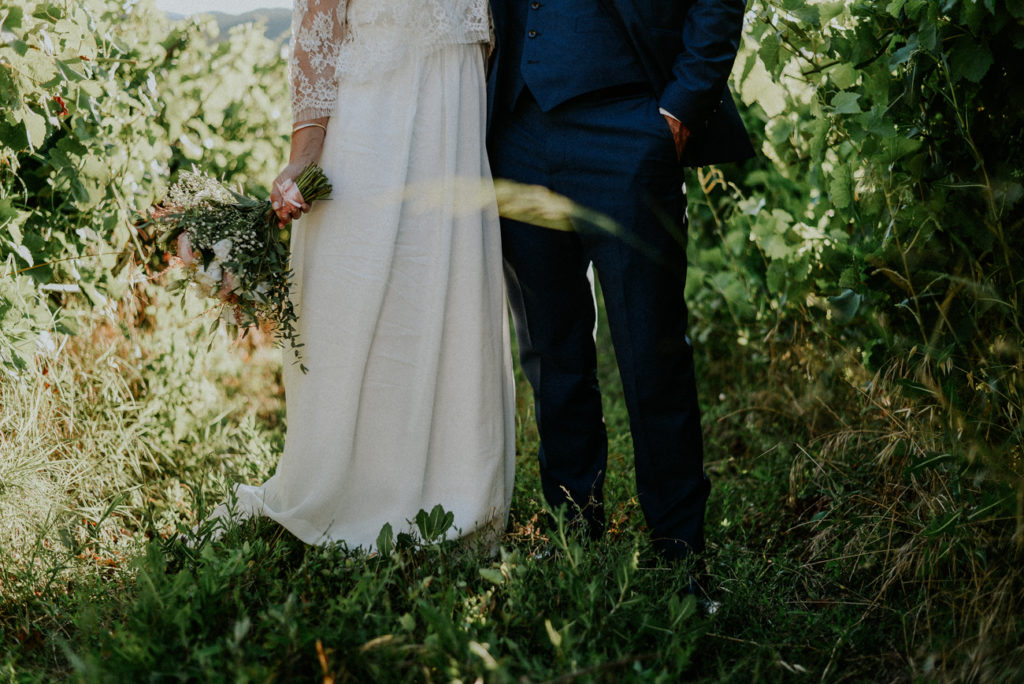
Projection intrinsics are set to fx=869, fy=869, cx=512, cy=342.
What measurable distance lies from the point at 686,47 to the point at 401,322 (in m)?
1.08

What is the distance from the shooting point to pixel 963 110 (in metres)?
2.41

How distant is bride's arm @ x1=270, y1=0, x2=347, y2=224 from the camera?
7.80 ft

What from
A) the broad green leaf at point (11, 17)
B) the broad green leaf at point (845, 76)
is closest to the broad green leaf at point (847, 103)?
the broad green leaf at point (845, 76)

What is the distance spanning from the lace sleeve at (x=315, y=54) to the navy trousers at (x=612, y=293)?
1.60 feet

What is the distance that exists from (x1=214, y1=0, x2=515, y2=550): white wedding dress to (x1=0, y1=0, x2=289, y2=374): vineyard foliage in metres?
0.76

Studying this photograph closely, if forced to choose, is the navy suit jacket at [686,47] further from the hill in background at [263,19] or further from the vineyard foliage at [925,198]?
the hill in background at [263,19]

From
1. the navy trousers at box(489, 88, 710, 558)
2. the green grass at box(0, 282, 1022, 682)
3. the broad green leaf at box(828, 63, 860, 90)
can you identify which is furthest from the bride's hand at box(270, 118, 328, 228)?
the broad green leaf at box(828, 63, 860, 90)

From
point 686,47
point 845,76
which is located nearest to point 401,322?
point 686,47

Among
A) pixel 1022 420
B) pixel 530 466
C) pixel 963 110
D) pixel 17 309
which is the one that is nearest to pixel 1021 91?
pixel 963 110

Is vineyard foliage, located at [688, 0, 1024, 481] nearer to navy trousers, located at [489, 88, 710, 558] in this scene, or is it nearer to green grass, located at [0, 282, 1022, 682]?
green grass, located at [0, 282, 1022, 682]

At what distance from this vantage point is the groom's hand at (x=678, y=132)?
2.30 metres

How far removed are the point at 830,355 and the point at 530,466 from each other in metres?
1.23

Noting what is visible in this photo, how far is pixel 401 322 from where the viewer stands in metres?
2.51

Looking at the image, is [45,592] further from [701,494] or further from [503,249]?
[701,494]
